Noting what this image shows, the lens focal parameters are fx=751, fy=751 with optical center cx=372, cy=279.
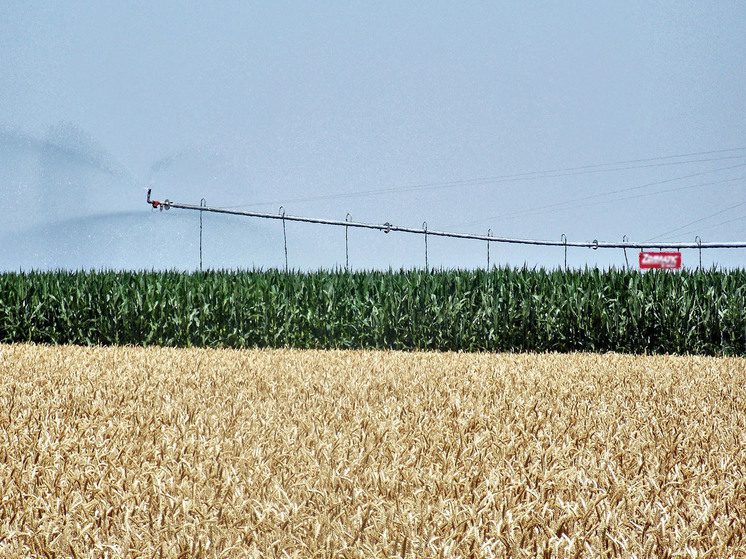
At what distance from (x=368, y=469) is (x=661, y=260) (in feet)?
65.0

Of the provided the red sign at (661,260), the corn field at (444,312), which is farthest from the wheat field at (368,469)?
the red sign at (661,260)

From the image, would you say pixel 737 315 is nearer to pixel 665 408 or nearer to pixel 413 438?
pixel 665 408

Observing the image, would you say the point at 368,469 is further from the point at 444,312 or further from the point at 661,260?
the point at 661,260

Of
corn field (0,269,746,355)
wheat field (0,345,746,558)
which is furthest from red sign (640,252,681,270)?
wheat field (0,345,746,558)

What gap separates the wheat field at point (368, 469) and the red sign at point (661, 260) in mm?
14291

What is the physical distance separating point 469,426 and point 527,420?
531 millimetres

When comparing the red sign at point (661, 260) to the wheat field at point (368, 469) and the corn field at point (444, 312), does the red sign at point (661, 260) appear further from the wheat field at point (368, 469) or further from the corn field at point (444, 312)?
the wheat field at point (368, 469)

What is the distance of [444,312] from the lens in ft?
54.1

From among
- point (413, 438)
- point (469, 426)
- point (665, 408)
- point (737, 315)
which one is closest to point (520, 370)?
point (665, 408)

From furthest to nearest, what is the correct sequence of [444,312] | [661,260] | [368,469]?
[661,260]
[444,312]
[368,469]

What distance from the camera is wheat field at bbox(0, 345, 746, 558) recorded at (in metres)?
3.05

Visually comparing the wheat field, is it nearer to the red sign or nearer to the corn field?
the corn field

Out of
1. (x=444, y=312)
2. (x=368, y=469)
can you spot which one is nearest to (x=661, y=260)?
(x=444, y=312)

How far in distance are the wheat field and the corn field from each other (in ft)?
27.0
